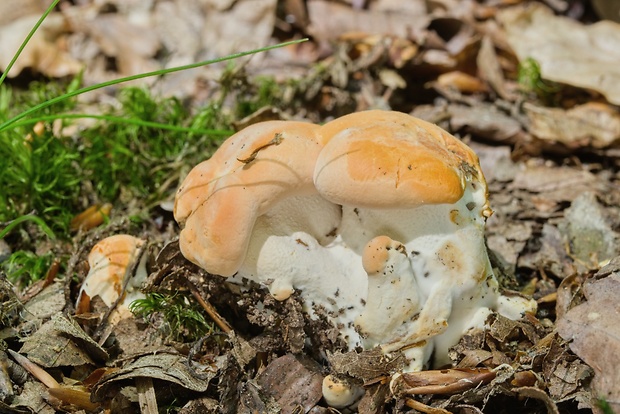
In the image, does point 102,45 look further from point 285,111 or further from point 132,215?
point 132,215

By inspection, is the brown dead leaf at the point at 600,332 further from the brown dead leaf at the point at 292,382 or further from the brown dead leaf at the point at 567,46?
the brown dead leaf at the point at 567,46

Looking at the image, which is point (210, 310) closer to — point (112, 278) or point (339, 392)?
point (112, 278)

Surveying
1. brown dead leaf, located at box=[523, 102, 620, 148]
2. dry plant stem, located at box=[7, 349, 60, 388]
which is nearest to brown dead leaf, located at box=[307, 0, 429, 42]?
brown dead leaf, located at box=[523, 102, 620, 148]

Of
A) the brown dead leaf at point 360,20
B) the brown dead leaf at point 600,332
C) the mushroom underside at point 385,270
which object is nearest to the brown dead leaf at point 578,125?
the brown dead leaf at point 360,20

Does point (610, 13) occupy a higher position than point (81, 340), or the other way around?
point (81, 340)

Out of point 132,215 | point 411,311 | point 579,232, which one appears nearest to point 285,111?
point 132,215

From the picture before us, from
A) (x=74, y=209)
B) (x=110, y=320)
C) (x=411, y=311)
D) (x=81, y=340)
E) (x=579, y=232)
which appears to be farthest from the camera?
(x=74, y=209)

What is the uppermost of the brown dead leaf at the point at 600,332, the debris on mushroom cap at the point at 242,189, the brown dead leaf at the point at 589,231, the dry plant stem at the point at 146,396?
the debris on mushroom cap at the point at 242,189

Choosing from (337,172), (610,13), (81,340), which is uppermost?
(337,172)
